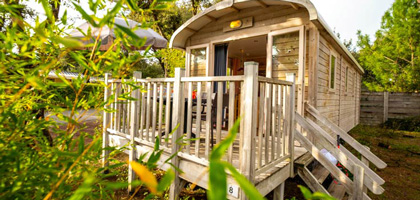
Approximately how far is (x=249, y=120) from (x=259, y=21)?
3336 millimetres

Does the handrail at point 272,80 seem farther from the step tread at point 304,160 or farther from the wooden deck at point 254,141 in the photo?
the step tread at point 304,160

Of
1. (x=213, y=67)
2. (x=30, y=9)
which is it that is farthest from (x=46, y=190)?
(x=30, y=9)

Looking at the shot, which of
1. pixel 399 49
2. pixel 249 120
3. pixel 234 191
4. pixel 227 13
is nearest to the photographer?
pixel 249 120

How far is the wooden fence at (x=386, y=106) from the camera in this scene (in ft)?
37.4

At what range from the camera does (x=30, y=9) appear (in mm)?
9680

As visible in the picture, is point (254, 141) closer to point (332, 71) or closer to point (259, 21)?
point (259, 21)

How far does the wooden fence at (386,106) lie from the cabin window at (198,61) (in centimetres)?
1083

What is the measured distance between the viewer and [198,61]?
6.15 metres

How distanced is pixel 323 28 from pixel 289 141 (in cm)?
251

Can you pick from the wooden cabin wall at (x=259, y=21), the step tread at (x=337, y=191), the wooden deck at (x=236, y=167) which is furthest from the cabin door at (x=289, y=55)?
the wooden deck at (x=236, y=167)

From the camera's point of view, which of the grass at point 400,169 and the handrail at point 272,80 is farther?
the grass at point 400,169

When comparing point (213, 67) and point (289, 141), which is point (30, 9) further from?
point (289, 141)

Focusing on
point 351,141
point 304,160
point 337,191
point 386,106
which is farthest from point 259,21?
point 386,106

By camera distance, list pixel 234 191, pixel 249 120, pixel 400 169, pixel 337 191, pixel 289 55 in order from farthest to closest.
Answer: pixel 400 169 → pixel 289 55 → pixel 337 191 → pixel 234 191 → pixel 249 120
